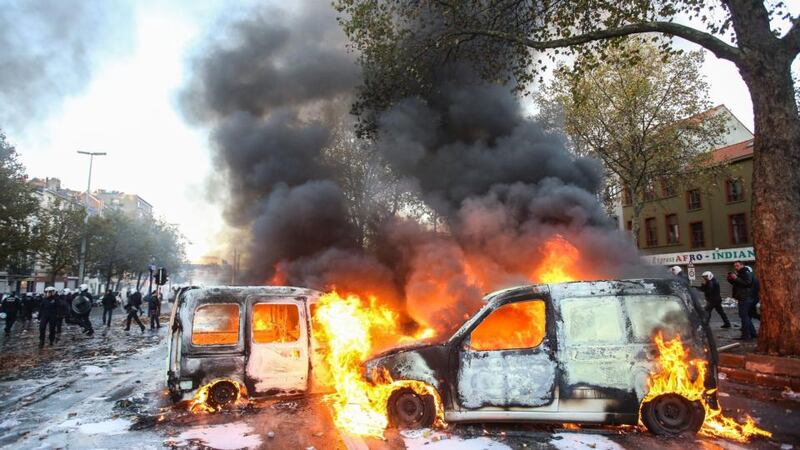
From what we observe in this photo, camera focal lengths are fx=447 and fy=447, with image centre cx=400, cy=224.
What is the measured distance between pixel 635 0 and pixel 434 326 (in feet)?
32.7

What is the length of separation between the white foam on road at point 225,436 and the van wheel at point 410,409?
1.43m

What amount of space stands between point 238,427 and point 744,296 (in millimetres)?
10921

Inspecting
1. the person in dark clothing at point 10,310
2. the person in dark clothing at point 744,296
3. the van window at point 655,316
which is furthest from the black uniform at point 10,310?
the person in dark clothing at point 744,296

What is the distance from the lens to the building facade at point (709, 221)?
28.4 meters

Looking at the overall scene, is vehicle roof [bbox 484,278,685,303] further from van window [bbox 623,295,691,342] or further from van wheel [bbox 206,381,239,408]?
van wheel [bbox 206,381,239,408]

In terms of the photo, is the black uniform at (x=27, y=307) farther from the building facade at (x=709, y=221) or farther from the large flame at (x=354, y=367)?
the building facade at (x=709, y=221)

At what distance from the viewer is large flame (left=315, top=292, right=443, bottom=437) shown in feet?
16.0

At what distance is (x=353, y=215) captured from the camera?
11.8m

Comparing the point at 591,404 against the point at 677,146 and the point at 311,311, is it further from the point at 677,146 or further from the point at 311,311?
the point at 677,146

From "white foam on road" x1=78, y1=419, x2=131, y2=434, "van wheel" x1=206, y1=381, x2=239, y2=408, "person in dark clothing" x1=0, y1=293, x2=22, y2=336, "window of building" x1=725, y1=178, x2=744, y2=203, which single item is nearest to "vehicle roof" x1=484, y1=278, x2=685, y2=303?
"van wheel" x1=206, y1=381, x2=239, y2=408

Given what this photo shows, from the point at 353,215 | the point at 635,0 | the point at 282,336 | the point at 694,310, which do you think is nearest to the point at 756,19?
the point at 635,0

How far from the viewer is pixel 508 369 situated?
4637mm

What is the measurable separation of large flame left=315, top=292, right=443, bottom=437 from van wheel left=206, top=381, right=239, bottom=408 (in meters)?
1.25

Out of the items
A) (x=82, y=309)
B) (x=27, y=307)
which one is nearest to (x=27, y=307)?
(x=27, y=307)
